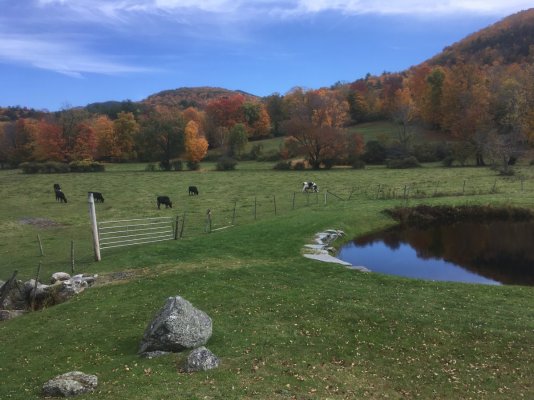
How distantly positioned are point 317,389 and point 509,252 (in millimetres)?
20313

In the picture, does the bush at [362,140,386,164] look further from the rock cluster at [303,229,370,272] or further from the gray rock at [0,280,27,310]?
the gray rock at [0,280,27,310]

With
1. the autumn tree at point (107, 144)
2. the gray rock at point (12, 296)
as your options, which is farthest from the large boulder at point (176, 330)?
the autumn tree at point (107, 144)

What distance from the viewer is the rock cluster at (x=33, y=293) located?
17656mm

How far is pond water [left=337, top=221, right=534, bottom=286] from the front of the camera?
22.6 meters

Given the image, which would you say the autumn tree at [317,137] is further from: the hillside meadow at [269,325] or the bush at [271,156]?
the hillside meadow at [269,325]

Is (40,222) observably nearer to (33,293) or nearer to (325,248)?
(33,293)

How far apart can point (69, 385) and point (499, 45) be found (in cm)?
16717

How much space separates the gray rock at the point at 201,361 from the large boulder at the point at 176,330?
99 cm

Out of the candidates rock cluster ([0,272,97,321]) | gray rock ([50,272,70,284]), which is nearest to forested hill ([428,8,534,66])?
gray rock ([50,272,70,284])

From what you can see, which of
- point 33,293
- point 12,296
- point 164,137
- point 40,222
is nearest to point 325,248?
point 33,293

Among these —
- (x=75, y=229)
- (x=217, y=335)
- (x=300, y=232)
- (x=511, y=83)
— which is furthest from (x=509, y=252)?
(x=511, y=83)

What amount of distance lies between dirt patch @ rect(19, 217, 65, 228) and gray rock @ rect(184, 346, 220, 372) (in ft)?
83.3

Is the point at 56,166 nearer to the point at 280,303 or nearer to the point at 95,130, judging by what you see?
the point at 95,130

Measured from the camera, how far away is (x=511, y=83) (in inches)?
3361
